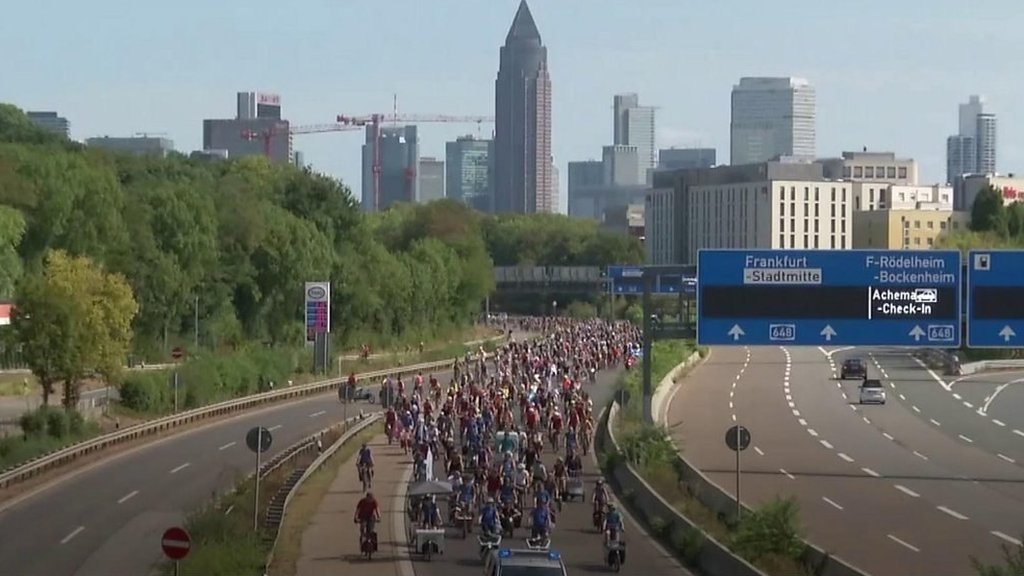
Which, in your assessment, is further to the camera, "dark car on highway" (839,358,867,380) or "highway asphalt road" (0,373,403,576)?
"dark car on highway" (839,358,867,380)

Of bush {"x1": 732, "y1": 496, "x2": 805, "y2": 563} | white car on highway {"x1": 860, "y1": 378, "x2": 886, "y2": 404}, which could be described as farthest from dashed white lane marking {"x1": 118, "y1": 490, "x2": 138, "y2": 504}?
white car on highway {"x1": 860, "y1": 378, "x2": 886, "y2": 404}

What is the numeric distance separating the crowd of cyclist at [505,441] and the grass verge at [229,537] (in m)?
2.04

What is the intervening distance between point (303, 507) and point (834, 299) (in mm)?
11310

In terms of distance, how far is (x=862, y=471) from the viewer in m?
49.6

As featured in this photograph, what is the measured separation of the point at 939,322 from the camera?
37.5 meters

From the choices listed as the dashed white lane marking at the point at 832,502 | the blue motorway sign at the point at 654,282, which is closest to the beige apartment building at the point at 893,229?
the blue motorway sign at the point at 654,282

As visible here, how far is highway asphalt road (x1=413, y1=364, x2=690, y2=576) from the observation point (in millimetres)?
30688

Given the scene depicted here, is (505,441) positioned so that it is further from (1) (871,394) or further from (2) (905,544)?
(1) (871,394)

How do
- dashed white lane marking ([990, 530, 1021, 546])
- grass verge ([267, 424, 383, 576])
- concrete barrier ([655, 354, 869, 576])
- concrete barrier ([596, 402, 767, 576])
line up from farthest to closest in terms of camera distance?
→ dashed white lane marking ([990, 530, 1021, 546])
grass verge ([267, 424, 383, 576])
concrete barrier ([596, 402, 767, 576])
concrete barrier ([655, 354, 869, 576])

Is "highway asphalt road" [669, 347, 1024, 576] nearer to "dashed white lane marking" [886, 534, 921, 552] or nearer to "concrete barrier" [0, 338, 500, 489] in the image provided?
"dashed white lane marking" [886, 534, 921, 552]

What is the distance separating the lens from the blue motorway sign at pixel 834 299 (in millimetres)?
37562

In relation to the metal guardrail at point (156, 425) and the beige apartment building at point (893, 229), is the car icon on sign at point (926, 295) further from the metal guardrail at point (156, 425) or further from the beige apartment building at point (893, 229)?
the beige apartment building at point (893, 229)

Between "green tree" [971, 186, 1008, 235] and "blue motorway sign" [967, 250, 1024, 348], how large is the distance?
85.7 meters

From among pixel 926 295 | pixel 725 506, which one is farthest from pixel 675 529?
pixel 926 295
